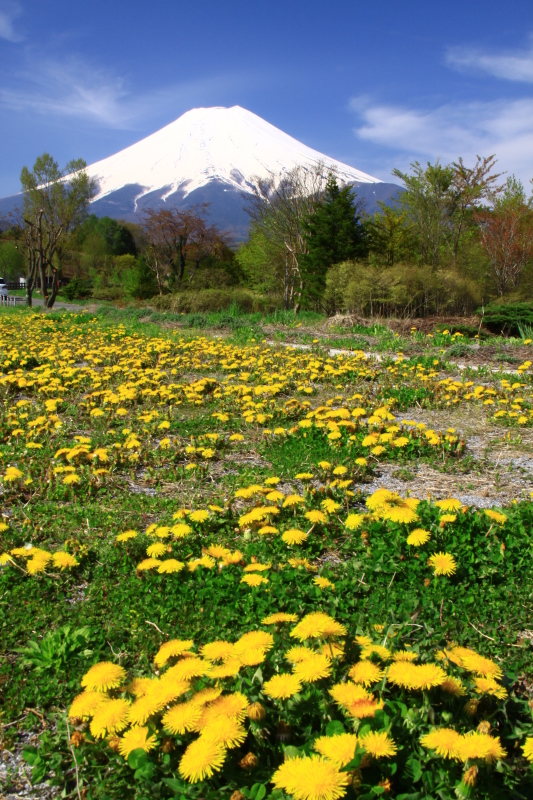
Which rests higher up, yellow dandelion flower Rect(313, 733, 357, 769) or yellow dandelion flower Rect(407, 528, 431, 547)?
yellow dandelion flower Rect(313, 733, 357, 769)

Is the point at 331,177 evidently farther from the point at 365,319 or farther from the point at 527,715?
the point at 527,715

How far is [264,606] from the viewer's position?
91.2 inches

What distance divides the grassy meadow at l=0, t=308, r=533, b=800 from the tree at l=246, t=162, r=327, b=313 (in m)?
22.0

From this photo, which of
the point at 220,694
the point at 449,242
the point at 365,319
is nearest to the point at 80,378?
the point at 220,694

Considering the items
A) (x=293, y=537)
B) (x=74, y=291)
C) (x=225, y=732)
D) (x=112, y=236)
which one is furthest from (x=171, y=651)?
(x=112, y=236)

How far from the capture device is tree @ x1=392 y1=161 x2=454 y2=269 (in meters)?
25.9

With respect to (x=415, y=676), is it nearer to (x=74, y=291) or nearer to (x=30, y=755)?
(x=30, y=755)

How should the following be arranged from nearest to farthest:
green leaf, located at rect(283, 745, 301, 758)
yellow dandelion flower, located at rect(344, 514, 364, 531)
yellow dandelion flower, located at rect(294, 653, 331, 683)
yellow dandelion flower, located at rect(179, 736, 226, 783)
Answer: yellow dandelion flower, located at rect(179, 736, 226, 783) → green leaf, located at rect(283, 745, 301, 758) → yellow dandelion flower, located at rect(294, 653, 331, 683) → yellow dandelion flower, located at rect(344, 514, 364, 531)

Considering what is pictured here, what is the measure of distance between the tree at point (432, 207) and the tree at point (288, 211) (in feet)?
16.4

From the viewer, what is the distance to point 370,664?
59.9 inches

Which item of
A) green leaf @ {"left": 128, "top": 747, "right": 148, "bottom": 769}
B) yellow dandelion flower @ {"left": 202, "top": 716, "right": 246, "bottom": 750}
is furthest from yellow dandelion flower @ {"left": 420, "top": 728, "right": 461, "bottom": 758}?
green leaf @ {"left": 128, "top": 747, "right": 148, "bottom": 769}

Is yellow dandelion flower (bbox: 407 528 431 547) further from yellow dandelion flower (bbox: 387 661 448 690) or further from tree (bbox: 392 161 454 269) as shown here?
tree (bbox: 392 161 454 269)

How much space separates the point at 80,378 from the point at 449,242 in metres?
24.5

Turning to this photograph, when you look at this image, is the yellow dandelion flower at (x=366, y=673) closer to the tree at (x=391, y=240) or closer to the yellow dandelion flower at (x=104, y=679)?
the yellow dandelion flower at (x=104, y=679)
